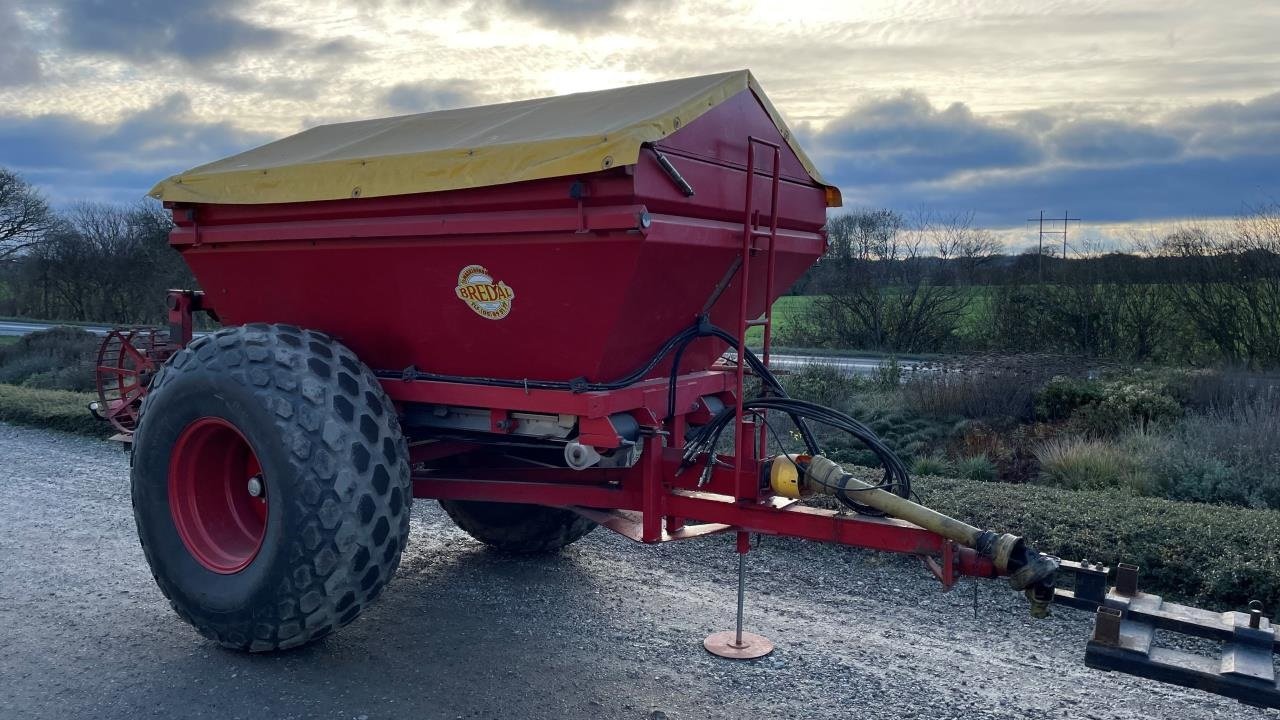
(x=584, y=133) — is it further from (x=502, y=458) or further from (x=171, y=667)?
(x=171, y=667)

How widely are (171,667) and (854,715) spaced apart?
2.95m

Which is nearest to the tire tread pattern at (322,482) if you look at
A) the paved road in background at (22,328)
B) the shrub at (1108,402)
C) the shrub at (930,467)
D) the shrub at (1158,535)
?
the shrub at (1158,535)

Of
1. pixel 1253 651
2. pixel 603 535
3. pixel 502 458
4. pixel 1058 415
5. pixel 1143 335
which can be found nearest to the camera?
pixel 1253 651

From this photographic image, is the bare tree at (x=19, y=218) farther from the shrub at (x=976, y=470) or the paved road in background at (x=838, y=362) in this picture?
the shrub at (x=976, y=470)

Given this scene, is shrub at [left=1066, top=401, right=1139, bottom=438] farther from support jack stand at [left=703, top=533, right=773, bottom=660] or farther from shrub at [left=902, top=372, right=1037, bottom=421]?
support jack stand at [left=703, top=533, right=773, bottom=660]

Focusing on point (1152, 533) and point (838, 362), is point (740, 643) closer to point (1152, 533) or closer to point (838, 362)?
point (1152, 533)

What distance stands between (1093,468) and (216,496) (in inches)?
242

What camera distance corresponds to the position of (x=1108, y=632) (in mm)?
3055

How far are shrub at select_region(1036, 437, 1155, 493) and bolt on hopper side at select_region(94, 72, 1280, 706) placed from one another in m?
3.73

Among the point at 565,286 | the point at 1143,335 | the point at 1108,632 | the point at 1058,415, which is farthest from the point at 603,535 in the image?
the point at 1143,335

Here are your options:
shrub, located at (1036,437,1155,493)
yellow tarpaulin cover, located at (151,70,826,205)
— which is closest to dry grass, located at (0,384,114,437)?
yellow tarpaulin cover, located at (151,70,826,205)

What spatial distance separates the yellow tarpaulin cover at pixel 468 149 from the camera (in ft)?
12.2

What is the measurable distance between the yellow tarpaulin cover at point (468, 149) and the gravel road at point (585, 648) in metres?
2.10

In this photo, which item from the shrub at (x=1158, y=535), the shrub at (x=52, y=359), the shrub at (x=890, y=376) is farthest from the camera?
the shrub at (x=52, y=359)
